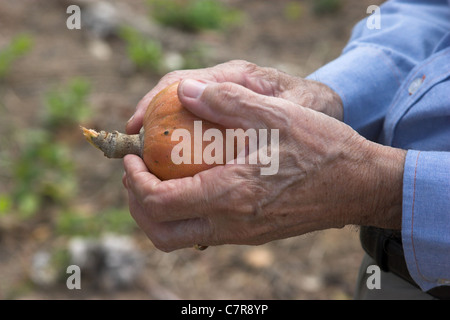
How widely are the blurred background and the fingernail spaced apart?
4.95 ft

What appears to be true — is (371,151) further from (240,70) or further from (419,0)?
(419,0)

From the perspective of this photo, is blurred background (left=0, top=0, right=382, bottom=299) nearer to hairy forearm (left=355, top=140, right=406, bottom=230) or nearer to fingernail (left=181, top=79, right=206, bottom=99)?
hairy forearm (left=355, top=140, right=406, bottom=230)

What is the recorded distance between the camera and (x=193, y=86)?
1185mm

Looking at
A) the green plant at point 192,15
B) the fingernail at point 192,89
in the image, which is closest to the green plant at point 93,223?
the fingernail at point 192,89

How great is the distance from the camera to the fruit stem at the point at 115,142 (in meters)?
1.29

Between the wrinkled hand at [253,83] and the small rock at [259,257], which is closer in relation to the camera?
the wrinkled hand at [253,83]

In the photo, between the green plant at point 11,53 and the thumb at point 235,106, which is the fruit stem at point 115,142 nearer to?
the thumb at point 235,106

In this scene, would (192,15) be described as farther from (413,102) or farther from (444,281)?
(444,281)

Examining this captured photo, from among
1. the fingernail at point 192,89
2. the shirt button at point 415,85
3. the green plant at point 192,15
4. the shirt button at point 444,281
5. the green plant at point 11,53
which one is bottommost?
the shirt button at point 444,281

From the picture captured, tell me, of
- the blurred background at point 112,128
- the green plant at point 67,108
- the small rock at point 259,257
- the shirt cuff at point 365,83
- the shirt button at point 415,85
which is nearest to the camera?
the shirt button at point 415,85

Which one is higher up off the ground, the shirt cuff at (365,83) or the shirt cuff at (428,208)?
the shirt cuff at (365,83)

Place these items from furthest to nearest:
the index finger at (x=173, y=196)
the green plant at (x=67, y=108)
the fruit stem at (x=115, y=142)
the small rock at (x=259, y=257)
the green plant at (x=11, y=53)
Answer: the green plant at (x=11, y=53) → the green plant at (x=67, y=108) → the small rock at (x=259, y=257) → the fruit stem at (x=115, y=142) → the index finger at (x=173, y=196)

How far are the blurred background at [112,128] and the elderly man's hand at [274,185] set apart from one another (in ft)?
4.50

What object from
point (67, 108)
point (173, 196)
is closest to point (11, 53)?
point (67, 108)
